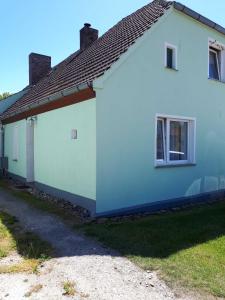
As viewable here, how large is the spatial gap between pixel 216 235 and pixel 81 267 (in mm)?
3277

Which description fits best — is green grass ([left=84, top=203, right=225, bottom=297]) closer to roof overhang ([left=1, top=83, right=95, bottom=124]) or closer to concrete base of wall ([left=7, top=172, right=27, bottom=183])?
roof overhang ([left=1, top=83, right=95, bottom=124])

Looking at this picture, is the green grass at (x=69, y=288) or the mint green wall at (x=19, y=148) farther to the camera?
the mint green wall at (x=19, y=148)

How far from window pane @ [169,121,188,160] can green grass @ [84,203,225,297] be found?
2.26 m

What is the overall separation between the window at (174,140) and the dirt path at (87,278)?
440 cm

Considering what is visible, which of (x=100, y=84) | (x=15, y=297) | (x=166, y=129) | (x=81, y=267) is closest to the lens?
(x=15, y=297)

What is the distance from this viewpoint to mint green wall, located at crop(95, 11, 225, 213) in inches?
329

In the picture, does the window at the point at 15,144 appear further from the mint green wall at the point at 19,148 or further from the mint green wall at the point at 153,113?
the mint green wall at the point at 153,113

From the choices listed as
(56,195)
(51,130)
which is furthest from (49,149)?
(56,195)

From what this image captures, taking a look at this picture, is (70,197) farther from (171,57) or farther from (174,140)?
(171,57)

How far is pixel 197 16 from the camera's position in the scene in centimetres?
1080

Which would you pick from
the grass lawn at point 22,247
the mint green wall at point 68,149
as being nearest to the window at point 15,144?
the mint green wall at point 68,149

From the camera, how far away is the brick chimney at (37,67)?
17922 millimetres

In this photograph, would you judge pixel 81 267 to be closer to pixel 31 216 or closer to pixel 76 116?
pixel 31 216

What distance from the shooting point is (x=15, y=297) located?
4215mm
